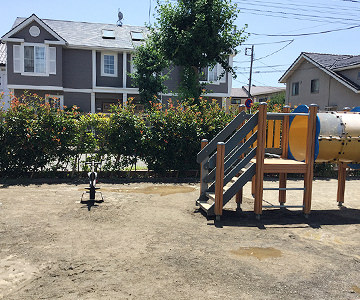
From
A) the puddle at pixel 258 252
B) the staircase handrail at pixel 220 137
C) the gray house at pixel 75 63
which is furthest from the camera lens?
the gray house at pixel 75 63

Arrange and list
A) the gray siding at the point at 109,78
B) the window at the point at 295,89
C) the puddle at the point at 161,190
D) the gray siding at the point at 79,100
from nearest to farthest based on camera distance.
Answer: the puddle at the point at 161,190
the gray siding at the point at 79,100
the gray siding at the point at 109,78
the window at the point at 295,89

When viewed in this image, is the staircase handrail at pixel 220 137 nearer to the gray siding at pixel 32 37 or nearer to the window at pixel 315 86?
the gray siding at pixel 32 37

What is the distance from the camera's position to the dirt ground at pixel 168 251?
3.66m

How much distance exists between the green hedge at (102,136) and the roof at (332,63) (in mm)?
18458

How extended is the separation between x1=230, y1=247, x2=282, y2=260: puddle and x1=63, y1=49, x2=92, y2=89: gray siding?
72.4 ft

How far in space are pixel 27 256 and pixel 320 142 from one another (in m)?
5.62

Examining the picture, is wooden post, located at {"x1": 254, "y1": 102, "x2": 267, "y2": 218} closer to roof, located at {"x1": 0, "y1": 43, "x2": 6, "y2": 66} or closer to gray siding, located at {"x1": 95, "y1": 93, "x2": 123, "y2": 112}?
gray siding, located at {"x1": 95, "y1": 93, "x2": 123, "y2": 112}

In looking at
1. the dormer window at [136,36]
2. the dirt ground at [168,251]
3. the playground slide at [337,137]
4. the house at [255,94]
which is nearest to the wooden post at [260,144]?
the dirt ground at [168,251]

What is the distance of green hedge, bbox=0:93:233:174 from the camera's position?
9.62 metres

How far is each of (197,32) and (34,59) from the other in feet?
43.2

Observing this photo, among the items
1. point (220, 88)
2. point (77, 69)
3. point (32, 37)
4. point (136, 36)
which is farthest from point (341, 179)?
point (136, 36)

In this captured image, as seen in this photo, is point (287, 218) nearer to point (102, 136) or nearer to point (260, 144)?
point (260, 144)

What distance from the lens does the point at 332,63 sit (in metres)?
29.0

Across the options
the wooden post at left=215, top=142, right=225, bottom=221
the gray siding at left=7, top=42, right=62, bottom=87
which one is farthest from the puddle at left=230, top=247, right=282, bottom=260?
the gray siding at left=7, top=42, right=62, bottom=87
